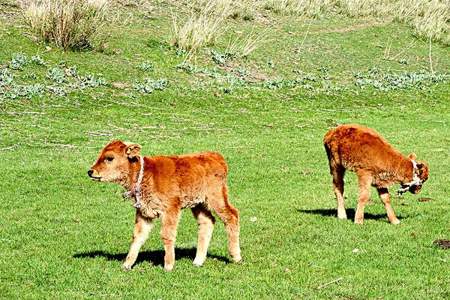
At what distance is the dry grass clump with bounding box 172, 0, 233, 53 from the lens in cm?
3145

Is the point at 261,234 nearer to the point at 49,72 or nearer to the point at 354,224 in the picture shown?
the point at 354,224

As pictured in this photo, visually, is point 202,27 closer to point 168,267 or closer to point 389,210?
point 389,210

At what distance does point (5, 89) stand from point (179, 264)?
15.0 metres

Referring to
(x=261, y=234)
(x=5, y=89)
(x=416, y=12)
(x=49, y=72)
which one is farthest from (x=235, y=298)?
(x=416, y=12)

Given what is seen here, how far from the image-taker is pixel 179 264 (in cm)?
1020

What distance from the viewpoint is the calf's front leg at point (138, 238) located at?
9.85 meters

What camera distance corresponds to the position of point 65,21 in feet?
91.2

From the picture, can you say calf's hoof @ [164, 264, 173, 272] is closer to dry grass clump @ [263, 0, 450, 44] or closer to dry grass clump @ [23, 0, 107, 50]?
dry grass clump @ [23, 0, 107, 50]

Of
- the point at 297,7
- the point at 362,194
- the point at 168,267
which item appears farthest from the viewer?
the point at 297,7

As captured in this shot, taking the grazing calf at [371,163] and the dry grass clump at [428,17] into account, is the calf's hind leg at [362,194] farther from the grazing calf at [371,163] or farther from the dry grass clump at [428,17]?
the dry grass clump at [428,17]

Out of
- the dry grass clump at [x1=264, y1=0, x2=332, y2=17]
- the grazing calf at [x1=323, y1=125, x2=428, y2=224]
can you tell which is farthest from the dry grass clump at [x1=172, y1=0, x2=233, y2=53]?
the grazing calf at [x1=323, y1=125, x2=428, y2=224]

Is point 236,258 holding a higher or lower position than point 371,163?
lower

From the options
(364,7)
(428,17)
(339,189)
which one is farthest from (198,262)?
(428,17)

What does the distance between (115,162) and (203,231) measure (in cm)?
153
